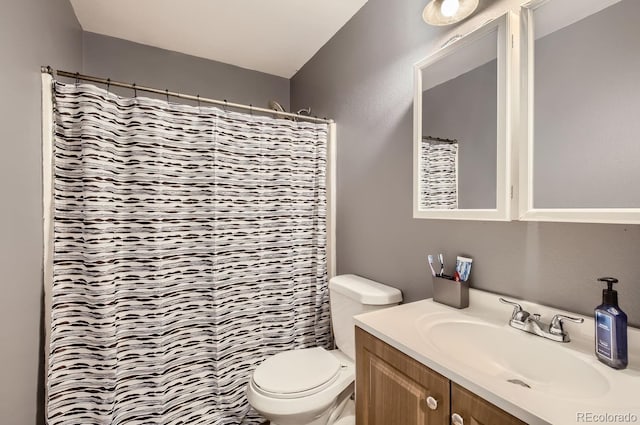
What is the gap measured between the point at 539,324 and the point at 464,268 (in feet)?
0.98

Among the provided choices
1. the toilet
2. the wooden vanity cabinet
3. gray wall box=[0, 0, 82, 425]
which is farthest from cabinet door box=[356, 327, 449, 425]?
gray wall box=[0, 0, 82, 425]

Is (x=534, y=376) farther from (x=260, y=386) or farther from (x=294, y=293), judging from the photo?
(x=294, y=293)

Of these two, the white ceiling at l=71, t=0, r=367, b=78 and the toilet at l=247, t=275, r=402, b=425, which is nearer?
the toilet at l=247, t=275, r=402, b=425

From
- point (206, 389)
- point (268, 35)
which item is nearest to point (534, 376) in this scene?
point (206, 389)

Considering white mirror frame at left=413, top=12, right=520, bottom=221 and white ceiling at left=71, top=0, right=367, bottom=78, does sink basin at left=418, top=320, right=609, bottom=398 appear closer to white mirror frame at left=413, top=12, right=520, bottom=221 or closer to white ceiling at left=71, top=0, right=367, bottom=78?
white mirror frame at left=413, top=12, right=520, bottom=221

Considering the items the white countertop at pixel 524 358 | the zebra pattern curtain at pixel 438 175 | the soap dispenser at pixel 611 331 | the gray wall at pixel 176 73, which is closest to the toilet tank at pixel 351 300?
the white countertop at pixel 524 358

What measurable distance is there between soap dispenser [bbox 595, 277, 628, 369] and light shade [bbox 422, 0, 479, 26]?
3.44 ft

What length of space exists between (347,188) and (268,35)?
1.22 meters

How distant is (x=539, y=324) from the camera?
0.92 meters

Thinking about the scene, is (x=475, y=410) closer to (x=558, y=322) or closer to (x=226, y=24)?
(x=558, y=322)

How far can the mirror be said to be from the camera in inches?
29.4

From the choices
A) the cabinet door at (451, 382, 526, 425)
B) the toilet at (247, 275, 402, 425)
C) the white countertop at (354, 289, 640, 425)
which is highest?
the white countertop at (354, 289, 640, 425)

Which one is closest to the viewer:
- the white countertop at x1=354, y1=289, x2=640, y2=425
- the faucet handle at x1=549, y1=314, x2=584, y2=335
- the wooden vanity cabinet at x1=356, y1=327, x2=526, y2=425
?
the white countertop at x1=354, y1=289, x2=640, y2=425

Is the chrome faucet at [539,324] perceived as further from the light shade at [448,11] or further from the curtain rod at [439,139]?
the light shade at [448,11]
